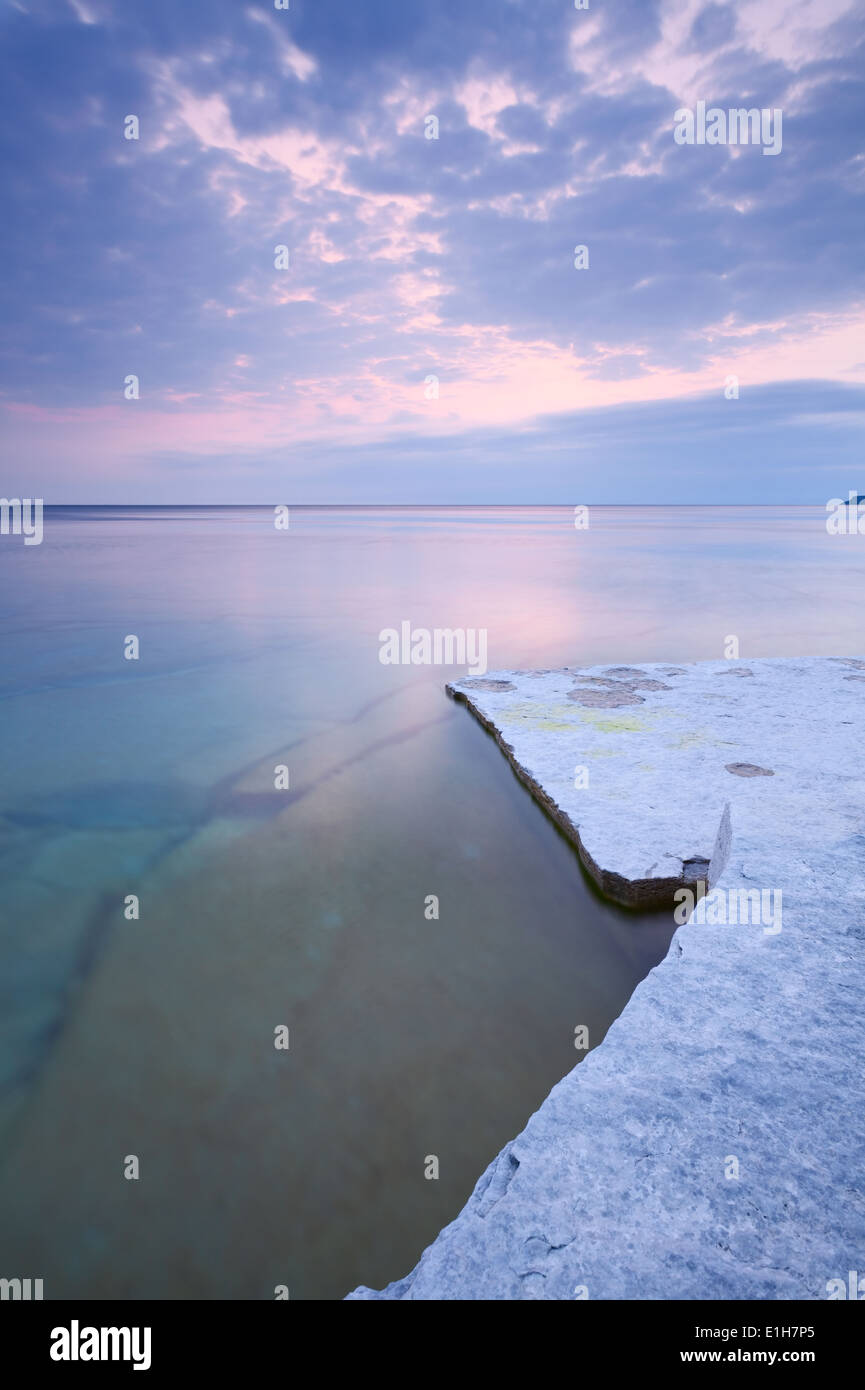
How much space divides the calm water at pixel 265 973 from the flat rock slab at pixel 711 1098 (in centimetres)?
59

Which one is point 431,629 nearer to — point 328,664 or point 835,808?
point 328,664

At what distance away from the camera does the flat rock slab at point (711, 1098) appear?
5.83 ft

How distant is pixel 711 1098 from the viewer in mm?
2268

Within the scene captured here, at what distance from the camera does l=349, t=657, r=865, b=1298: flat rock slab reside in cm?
178

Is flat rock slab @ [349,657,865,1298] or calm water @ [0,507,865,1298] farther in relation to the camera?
calm water @ [0,507,865,1298]

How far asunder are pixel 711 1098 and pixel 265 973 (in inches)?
90.6

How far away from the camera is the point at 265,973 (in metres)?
3.76

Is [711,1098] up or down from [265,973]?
up

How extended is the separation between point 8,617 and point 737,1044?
1487 cm

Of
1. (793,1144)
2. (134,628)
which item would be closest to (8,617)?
(134,628)

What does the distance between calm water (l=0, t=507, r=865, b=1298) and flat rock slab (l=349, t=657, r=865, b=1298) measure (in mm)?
590

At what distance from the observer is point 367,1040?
3309 millimetres

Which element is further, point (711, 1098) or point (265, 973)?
point (265, 973)
